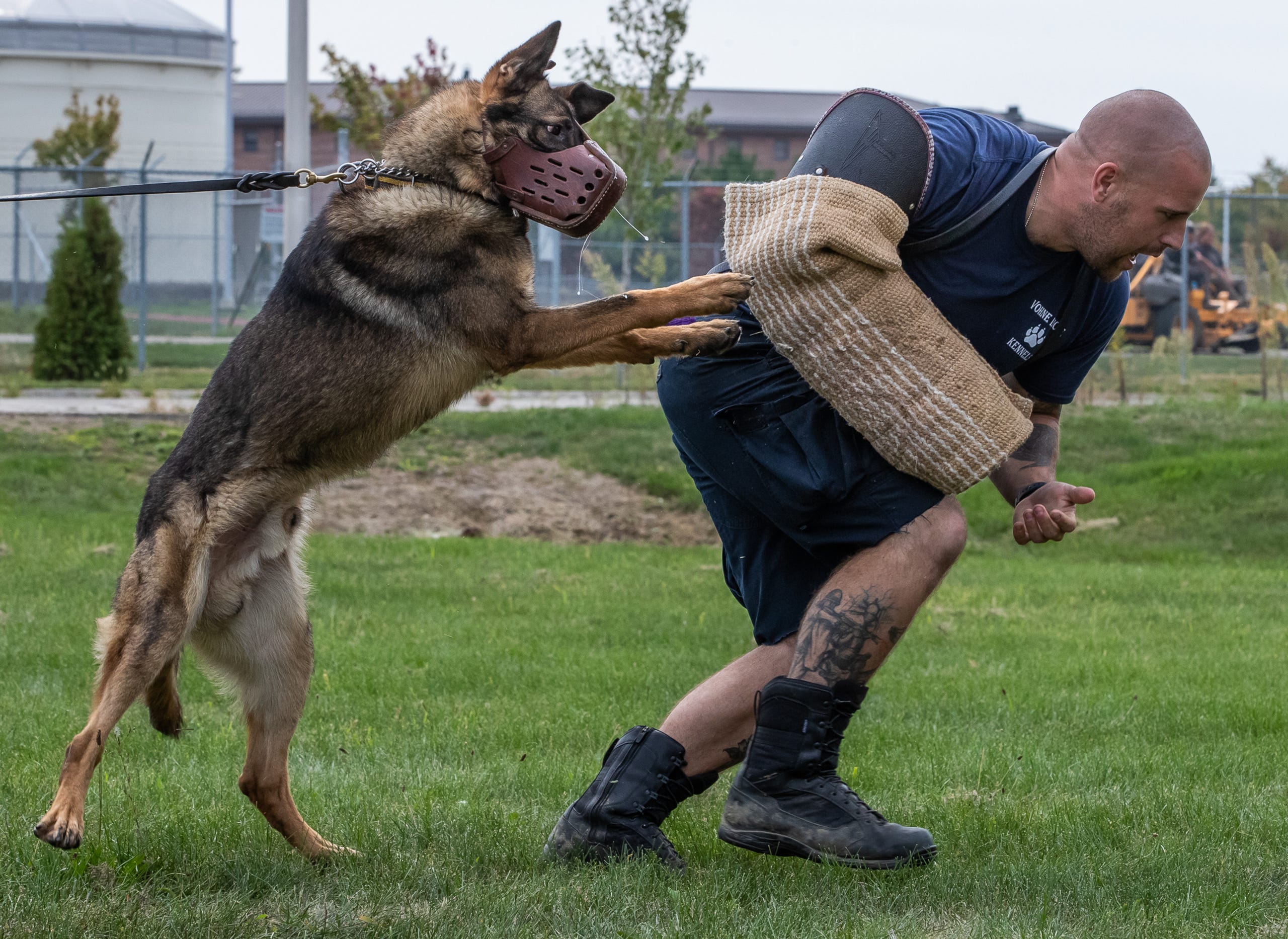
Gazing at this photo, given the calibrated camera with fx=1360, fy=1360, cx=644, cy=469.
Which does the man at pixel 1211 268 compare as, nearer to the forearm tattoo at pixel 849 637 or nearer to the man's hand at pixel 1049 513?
the man's hand at pixel 1049 513

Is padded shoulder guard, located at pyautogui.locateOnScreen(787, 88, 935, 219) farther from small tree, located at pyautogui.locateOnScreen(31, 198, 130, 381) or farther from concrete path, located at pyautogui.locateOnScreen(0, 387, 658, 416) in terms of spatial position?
small tree, located at pyautogui.locateOnScreen(31, 198, 130, 381)

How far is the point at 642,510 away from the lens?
431 inches

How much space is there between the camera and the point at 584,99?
12.5 feet

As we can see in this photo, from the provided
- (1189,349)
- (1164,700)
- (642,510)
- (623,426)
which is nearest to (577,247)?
(623,426)

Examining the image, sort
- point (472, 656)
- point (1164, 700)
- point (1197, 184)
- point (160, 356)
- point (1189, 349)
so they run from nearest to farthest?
point (1197, 184)
point (1164, 700)
point (472, 656)
point (160, 356)
point (1189, 349)

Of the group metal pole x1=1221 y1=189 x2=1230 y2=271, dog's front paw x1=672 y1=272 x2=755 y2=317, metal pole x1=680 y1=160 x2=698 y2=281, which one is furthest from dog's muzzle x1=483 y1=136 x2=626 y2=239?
metal pole x1=1221 y1=189 x2=1230 y2=271

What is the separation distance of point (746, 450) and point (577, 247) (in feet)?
46.9

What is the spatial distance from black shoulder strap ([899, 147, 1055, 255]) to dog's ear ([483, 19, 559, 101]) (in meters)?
1.13

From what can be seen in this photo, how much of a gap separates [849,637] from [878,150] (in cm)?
116

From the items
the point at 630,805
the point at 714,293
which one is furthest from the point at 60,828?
the point at 714,293

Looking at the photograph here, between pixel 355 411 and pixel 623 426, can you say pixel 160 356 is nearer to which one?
Answer: pixel 623 426

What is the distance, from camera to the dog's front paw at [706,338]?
135 inches

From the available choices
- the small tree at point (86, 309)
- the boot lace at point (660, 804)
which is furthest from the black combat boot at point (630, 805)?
the small tree at point (86, 309)

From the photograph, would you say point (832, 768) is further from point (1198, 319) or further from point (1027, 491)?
point (1198, 319)
